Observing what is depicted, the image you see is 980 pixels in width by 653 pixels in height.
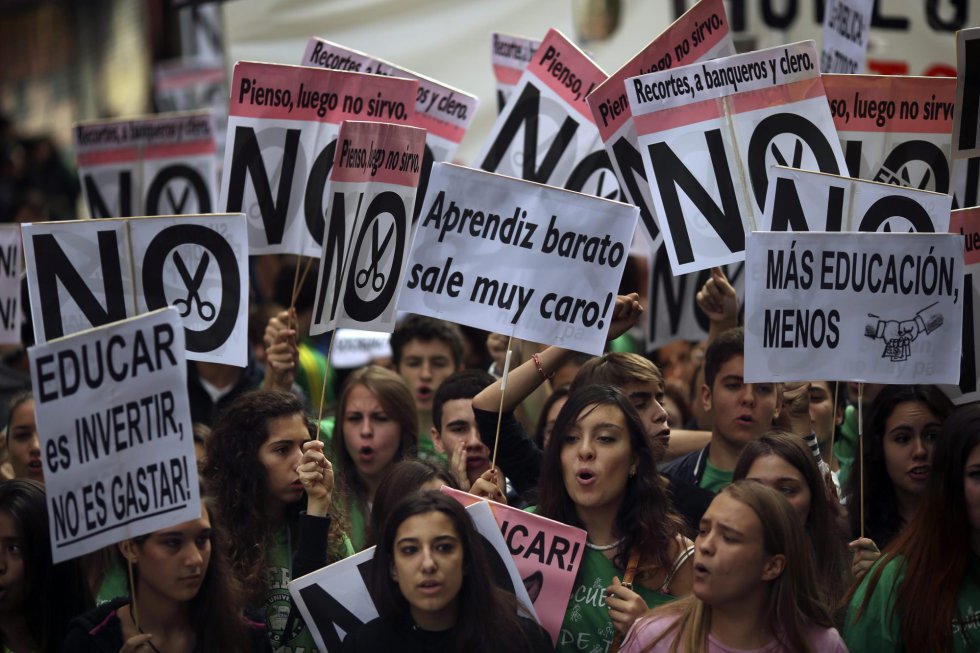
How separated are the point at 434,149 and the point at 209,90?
243 inches

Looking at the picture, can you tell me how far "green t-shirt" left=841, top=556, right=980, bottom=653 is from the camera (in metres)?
4.47

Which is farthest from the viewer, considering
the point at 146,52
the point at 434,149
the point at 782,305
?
the point at 146,52

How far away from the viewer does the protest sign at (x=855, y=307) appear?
514cm

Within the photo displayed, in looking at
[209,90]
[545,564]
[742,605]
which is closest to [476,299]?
[545,564]

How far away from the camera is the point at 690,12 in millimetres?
6211

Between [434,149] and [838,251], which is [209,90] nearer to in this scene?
[434,149]

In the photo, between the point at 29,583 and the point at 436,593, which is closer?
the point at 436,593

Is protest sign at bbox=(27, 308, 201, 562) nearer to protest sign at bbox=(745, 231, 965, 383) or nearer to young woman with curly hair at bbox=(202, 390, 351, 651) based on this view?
young woman with curly hair at bbox=(202, 390, 351, 651)

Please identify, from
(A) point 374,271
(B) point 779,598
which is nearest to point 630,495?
(B) point 779,598

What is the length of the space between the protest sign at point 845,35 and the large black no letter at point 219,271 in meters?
3.39

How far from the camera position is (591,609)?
473 centimetres

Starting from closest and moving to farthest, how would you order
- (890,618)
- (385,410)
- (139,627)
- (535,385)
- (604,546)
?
(139,627) → (890,618) → (604,546) → (535,385) → (385,410)

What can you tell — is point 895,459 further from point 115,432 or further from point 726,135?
point 115,432

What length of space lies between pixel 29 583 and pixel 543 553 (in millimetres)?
1742
